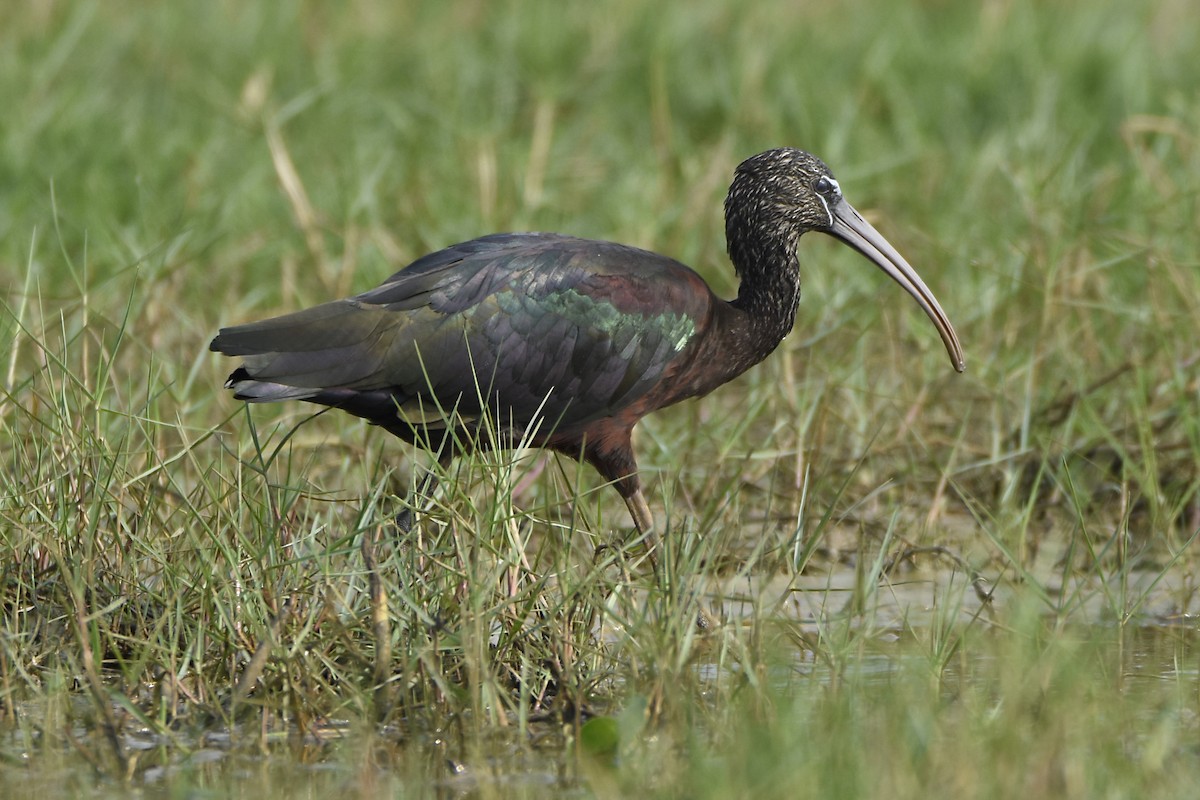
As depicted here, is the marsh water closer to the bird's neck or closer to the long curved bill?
the bird's neck

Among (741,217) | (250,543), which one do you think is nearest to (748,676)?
(250,543)

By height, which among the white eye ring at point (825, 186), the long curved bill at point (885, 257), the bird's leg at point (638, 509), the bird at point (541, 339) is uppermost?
the white eye ring at point (825, 186)

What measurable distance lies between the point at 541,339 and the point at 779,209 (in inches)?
31.1

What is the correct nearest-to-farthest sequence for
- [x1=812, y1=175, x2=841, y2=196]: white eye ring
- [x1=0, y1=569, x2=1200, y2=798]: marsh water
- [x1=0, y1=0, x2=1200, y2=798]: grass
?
1. [x1=0, y1=569, x2=1200, y2=798]: marsh water
2. [x1=0, y1=0, x2=1200, y2=798]: grass
3. [x1=812, y1=175, x2=841, y2=196]: white eye ring

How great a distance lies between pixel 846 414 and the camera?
5.61 meters

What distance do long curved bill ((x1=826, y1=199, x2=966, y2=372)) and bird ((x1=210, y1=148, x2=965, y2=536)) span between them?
0.15 meters

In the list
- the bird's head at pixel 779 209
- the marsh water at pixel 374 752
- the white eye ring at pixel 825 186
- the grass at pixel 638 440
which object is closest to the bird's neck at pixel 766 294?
the bird's head at pixel 779 209

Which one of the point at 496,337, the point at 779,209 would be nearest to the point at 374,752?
the point at 496,337

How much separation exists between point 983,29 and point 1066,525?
4126 mm

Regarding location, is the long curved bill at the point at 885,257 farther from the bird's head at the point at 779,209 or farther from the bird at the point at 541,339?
the bird at the point at 541,339

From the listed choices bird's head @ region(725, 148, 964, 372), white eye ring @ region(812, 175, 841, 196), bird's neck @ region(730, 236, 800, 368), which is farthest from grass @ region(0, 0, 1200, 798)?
white eye ring @ region(812, 175, 841, 196)

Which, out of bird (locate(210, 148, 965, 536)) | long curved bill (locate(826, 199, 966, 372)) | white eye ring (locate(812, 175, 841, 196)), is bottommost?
bird (locate(210, 148, 965, 536))

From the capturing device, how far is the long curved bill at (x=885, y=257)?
5.11 metres

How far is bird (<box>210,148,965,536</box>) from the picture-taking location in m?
4.45
